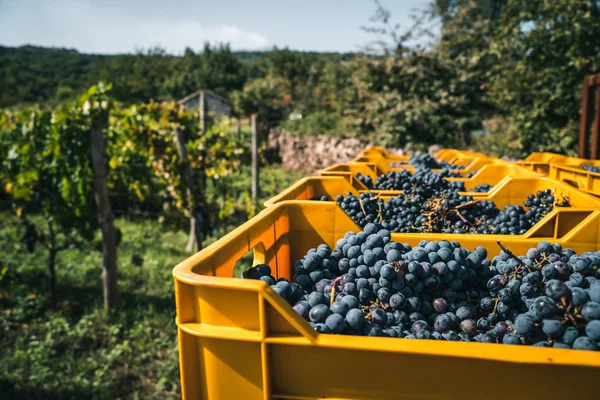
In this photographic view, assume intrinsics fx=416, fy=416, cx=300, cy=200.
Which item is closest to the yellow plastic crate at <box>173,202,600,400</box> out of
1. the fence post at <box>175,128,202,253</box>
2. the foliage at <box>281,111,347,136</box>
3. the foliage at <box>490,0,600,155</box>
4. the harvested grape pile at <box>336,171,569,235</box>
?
the harvested grape pile at <box>336,171,569,235</box>

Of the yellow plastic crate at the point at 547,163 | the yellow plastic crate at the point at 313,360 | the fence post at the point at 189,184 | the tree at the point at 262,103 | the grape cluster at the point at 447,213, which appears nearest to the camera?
the yellow plastic crate at the point at 313,360

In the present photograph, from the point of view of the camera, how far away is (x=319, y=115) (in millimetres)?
18672

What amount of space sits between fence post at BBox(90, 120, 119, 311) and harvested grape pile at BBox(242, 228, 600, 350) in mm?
3406

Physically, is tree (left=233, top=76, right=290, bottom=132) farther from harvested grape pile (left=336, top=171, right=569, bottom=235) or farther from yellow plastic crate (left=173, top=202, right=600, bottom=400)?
yellow plastic crate (left=173, top=202, right=600, bottom=400)

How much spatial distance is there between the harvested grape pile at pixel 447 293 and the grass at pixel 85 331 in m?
2.41

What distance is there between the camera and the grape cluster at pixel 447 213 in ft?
6.32

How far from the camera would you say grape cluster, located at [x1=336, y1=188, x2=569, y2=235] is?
6.32ft

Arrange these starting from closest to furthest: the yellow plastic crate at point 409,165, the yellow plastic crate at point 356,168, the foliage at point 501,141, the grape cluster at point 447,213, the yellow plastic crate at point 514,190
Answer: the grape cluster at point 447,213 < the yellow plastic crate at point 514,190 < the yellow plastic crate at point 356,168 < the yellow plastic crate at point 409,165 < the foliage at point 501,141

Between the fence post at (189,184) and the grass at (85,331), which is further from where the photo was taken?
the fence post at (189,184)

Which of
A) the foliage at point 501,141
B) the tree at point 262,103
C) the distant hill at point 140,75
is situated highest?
the distant hill at point 140,75

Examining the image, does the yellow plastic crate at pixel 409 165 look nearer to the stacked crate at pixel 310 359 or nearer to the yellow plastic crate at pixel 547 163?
the yellow plastic crate at pixel 547 163

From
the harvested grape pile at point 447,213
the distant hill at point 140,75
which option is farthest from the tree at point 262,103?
the harvested grape pile at point 447,213

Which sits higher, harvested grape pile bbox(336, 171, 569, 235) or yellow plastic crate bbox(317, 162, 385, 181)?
yellow plastic crate bbox(317, 162, 385, 181)

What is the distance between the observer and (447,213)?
1.99 metres
